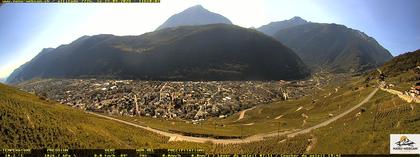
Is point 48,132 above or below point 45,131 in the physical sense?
below

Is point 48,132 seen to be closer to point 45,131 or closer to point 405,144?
point 45,131

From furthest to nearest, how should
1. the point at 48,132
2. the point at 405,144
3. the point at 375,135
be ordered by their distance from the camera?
the point at 375,135
the point at 48,132
the point at 405,144

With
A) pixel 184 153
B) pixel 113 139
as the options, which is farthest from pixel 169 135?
pixel 184 153

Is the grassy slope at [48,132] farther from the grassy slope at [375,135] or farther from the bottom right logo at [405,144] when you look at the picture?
the bottom right logo at [405,144]

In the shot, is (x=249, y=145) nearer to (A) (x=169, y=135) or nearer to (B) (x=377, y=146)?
(A) (x=169, y=135)

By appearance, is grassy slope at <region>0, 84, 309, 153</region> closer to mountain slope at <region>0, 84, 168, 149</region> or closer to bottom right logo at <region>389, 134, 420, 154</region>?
mountain slope at <region>0, 84, 168, 149</region>

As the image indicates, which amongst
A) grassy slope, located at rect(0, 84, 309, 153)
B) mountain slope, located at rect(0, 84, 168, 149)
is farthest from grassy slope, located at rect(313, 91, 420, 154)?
mountain slope, located at rect(0, 84, 168, 149)

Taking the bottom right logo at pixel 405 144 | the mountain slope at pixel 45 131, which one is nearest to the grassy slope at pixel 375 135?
the bottom right logo at pixel 405 144

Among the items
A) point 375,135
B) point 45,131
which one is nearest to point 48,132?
point 45,131
